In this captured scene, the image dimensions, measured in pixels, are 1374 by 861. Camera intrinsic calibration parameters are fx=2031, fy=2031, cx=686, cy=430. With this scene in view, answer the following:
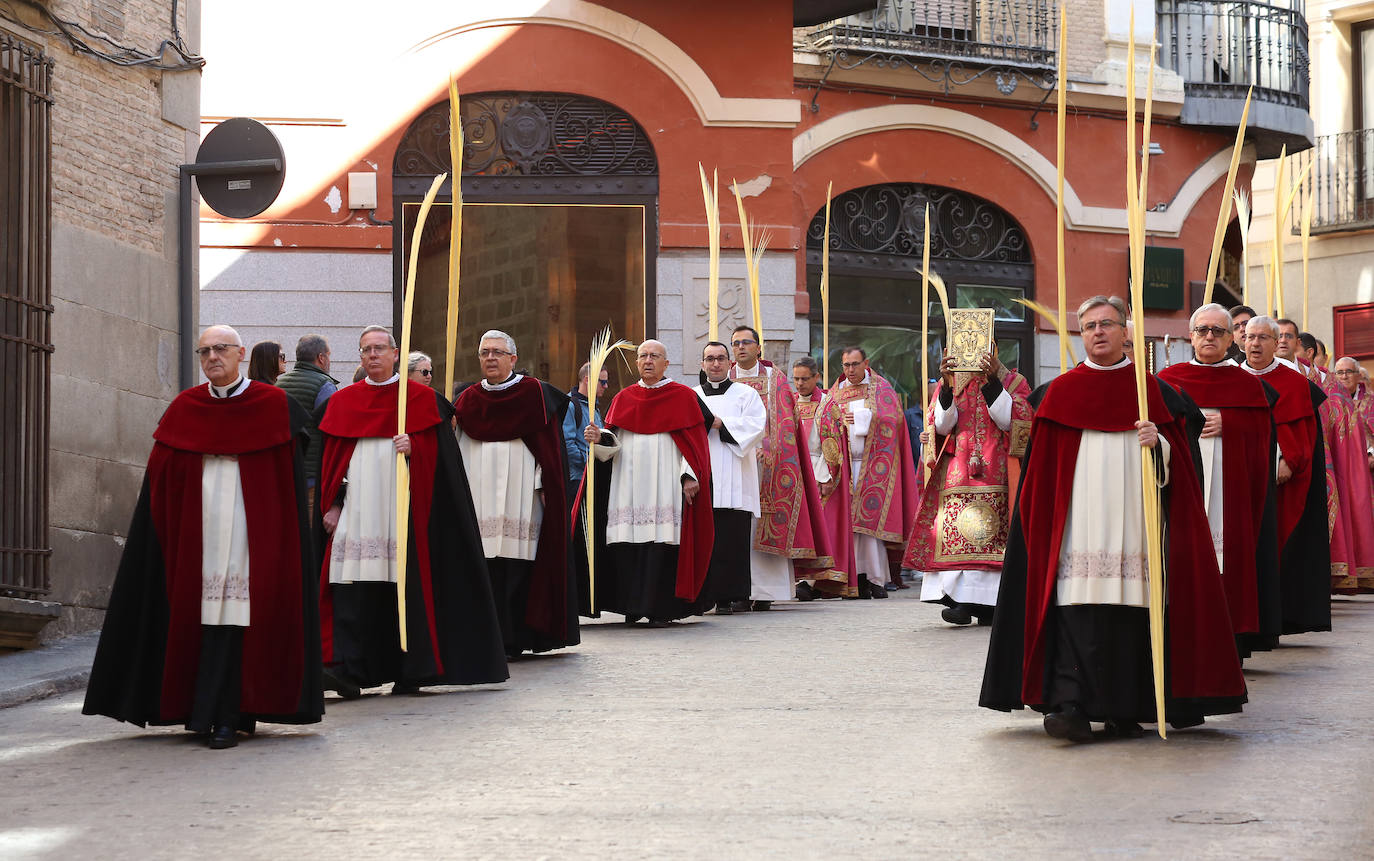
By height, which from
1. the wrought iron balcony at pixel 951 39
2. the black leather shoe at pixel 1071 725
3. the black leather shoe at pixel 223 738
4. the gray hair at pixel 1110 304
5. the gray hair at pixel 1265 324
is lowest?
the black leather shoe at pixel 223 738

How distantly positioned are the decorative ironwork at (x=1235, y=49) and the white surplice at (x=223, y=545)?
A: 55.1 feet

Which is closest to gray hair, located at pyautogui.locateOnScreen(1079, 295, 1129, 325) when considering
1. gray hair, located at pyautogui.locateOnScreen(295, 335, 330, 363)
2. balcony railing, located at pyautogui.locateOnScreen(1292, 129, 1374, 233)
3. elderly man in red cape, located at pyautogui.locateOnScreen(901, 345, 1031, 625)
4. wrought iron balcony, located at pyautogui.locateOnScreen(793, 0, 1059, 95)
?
elderly man in red cape, located at pyautogui.locateOnScreen(901, 345, 1031, 625)

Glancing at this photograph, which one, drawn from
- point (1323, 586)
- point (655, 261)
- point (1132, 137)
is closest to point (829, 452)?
point (655, 261)

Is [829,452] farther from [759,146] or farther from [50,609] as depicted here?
[50,609]

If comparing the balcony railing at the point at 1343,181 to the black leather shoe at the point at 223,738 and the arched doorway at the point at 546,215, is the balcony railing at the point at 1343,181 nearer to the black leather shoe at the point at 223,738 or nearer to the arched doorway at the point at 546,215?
the arched doorway at the point at 546,215

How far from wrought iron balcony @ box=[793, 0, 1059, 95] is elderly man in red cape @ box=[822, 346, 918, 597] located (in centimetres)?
511

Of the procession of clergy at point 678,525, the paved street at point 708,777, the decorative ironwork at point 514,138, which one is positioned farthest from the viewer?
the decorative ironwork at point 514,138

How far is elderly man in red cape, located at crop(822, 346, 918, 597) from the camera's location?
1584 centimetres

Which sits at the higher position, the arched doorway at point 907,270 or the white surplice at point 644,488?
the arched doorway at point 907,270

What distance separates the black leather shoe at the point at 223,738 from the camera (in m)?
7.65

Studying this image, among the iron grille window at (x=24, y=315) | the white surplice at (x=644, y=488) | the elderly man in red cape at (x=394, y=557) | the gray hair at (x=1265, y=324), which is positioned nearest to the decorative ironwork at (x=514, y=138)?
the white surplice at (x=644, y=488)

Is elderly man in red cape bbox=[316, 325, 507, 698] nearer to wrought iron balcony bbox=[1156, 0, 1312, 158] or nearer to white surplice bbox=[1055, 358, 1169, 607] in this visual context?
white surplice bbox=[1055, 358, 1169, 607]

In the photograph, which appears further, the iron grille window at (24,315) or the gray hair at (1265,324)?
the iron grille window at (24,315)

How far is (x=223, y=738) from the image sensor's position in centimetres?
768
